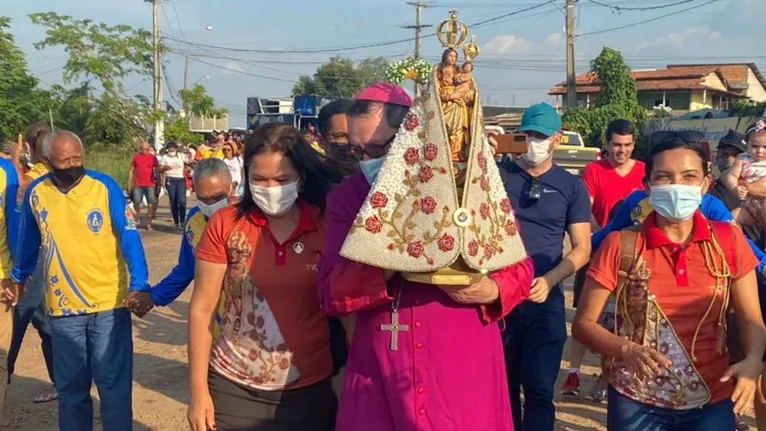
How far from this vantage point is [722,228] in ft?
10.3

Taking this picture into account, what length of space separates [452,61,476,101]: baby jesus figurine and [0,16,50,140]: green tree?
28313 mm

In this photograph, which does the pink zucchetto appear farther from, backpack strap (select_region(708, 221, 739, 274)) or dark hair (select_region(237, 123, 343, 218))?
backpack strap (select_region(708, 221, 739, 274))

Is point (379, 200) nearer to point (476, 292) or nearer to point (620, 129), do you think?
point (476, 292)

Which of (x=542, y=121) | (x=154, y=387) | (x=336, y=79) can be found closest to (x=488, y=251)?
(x=542, y=121)

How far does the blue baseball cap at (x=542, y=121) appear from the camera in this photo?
15.6 feet

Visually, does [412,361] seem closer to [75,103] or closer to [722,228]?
[722,228]

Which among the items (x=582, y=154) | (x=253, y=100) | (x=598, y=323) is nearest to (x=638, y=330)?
(x=598, y=323)

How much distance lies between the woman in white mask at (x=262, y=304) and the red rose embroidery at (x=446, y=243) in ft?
3.32

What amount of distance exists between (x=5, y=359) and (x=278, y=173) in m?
3.34

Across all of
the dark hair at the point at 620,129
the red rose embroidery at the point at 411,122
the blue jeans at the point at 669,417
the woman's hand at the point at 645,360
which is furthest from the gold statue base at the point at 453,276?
the dark hair at the point at 620,129

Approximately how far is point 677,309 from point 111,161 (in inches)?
934

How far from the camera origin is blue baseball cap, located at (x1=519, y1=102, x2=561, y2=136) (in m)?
4.76

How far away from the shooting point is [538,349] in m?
4.64

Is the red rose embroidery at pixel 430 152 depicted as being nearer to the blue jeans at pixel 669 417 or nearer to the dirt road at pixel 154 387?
the blue jeans at pixel 669 417
